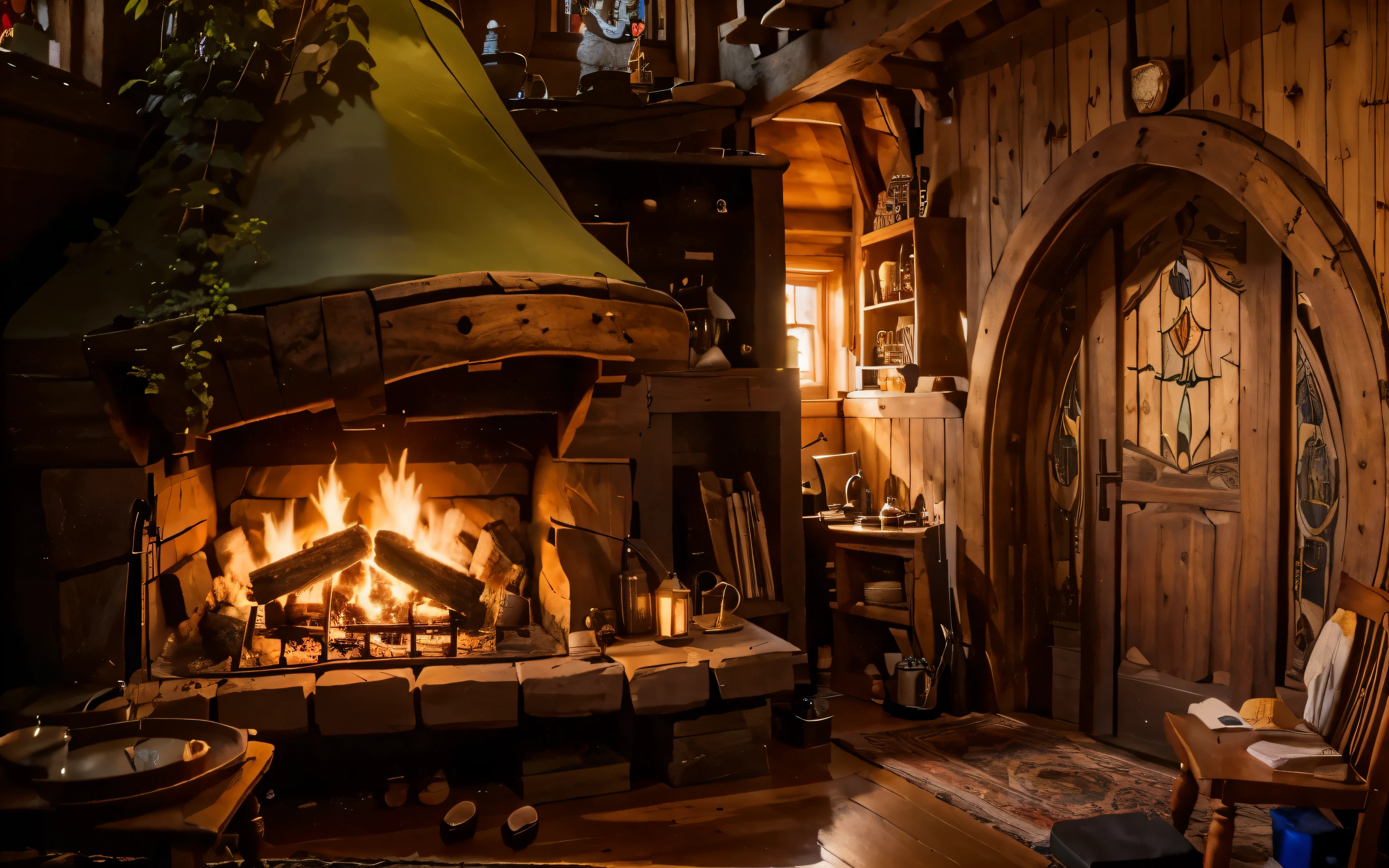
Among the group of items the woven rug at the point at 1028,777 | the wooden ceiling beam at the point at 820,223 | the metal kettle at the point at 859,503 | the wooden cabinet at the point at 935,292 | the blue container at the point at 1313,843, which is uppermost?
the wooden ceiling beam at the point at 820,223

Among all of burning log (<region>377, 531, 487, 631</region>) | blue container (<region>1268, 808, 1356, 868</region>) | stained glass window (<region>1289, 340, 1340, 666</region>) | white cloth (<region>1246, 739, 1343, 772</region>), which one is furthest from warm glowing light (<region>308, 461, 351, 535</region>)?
stained glass window (<region>1289, 340, 1340, 666</region>)

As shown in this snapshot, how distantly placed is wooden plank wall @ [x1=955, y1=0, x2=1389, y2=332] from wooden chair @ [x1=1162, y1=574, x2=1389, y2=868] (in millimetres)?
920

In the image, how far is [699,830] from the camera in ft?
9.19

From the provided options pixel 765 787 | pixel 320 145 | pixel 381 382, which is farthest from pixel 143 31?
pixel 765 787

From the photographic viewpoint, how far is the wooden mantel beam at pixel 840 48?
11.0 feet

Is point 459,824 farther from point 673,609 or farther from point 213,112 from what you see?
point 213,112

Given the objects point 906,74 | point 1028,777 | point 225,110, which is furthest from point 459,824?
point 906,74

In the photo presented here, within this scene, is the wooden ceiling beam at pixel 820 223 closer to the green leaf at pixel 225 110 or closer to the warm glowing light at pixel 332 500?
the warm glowing light at pixel 332 500

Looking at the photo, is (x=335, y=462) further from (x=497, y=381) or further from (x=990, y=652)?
(x=990, y=652)

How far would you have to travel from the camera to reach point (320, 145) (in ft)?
9.05

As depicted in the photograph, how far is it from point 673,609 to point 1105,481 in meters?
1.79

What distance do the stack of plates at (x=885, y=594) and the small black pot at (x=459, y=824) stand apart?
2115mm

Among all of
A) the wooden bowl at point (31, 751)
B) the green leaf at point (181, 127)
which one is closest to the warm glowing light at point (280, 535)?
the green leaf at point (181, 127)

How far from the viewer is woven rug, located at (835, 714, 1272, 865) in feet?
9.35
